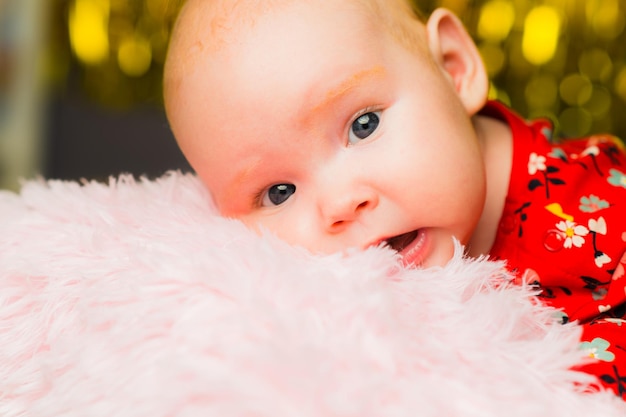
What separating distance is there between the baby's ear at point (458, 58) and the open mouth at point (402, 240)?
235mm

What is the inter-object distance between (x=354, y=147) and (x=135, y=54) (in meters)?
1.56

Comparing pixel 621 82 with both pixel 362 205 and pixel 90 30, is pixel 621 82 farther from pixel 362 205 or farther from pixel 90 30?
pixel 90 30

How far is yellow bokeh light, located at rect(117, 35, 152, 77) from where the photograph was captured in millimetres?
2238

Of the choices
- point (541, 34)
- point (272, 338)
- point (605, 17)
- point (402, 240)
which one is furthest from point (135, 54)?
point (272, 338)

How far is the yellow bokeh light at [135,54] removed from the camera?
2238mm

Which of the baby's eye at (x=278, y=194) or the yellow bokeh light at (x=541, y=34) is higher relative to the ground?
the yellow bokeh light at (x=541, y=34)

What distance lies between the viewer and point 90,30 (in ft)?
7.44

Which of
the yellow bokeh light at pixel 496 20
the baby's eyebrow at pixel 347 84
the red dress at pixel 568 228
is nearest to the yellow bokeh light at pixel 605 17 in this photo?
the yellow bokeh light at pixel 496 20

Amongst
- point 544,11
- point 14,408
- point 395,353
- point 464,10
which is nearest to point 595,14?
point 544,11

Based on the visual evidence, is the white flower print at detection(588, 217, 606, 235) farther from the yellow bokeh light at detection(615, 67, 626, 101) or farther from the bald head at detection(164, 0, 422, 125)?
the yellow bokeh light at detection(615, 67, 626, 101)

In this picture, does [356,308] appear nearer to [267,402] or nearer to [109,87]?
[267,402]

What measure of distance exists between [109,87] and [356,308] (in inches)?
76.4

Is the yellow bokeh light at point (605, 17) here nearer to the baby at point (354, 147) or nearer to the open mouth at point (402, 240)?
the baby at point (354, 147)

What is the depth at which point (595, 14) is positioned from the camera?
6.25 ft
